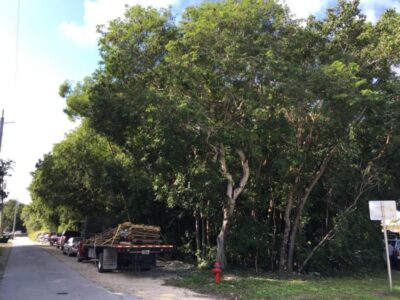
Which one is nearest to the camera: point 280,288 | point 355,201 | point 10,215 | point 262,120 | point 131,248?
point 280,288

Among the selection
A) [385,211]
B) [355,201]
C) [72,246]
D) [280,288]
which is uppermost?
[355,201]

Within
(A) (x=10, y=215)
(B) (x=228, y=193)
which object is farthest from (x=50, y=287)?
(A) (x=10, y=215)

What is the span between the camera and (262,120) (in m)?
16.9

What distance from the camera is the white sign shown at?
48.0 ft

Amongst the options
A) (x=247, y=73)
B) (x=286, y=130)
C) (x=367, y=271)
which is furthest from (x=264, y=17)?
(x=367, y=271)

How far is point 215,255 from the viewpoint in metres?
20.4

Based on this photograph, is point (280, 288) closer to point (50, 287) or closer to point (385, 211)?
point (385, 211)

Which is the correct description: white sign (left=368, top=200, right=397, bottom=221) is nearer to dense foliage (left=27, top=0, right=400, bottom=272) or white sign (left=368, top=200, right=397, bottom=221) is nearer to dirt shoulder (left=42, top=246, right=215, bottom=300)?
dense foliage (left=27, top=0, right=400, bottom=272)

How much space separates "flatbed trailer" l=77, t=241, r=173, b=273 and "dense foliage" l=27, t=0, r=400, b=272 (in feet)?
8.28

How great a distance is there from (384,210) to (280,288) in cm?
413

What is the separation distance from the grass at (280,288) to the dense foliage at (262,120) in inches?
101

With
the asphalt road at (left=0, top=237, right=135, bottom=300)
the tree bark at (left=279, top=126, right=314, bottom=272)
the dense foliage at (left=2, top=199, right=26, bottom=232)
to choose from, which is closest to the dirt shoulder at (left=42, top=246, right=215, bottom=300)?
the asphalt road at (left=0, top=237, right=135, bottom=300)

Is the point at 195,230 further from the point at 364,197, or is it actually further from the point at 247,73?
the point at 247,73

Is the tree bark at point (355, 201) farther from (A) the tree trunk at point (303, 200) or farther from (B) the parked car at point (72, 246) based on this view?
(B) the parked car at point (72, 246)
